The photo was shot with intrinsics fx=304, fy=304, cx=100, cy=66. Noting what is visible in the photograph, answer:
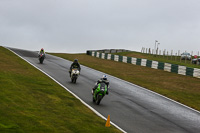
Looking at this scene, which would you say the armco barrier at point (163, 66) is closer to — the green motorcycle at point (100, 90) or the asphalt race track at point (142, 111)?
the asphalt race track at point (142, 111)

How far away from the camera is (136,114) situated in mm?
15500

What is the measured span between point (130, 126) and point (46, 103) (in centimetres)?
410

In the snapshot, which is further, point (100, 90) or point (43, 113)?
point (100, 90)

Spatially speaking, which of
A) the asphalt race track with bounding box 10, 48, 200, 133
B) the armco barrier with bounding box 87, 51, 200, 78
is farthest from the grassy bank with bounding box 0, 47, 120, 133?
the armco barrier with bounding box 87, 51, 200, 78

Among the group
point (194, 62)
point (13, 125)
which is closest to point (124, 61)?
point (194, 62)

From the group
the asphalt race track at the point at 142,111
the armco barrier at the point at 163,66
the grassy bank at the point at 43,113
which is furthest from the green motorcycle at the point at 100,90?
the armco barrier at the point at 163,66

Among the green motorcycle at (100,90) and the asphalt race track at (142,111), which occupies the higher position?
the green motorcycle at (100,90)

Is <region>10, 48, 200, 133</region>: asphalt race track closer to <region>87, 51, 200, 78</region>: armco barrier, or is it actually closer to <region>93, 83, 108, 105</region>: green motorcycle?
<region>93, 83, 108, 105</region>: green motorcycle

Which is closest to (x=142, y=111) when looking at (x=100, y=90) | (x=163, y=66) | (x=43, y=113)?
(x=100, y=90)

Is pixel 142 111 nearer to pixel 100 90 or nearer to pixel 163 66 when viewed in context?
pixel 100 90

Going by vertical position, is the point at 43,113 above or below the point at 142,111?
above

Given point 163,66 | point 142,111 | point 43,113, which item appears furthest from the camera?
point 163,66

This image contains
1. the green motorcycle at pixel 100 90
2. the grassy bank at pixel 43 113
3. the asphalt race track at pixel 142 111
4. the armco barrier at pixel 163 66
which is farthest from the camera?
the armco barrier at pixel 163 66

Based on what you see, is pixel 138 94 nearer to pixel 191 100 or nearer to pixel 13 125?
pixel 191 100
